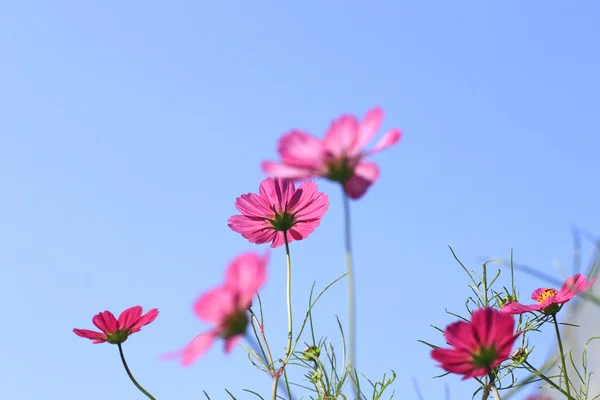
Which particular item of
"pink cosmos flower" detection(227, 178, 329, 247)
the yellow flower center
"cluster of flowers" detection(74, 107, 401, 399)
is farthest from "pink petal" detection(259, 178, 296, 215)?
the yellow flower center

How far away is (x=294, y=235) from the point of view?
905 millimetres

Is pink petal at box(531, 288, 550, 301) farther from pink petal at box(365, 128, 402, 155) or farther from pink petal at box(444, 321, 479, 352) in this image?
pink petal at box(365, 128, 402, 155)

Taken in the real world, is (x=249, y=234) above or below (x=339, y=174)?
above

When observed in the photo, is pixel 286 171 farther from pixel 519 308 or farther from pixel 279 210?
pixel 519 308

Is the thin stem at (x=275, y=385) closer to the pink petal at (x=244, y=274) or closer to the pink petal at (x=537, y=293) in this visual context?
the pink petal at (x=244, y=274)

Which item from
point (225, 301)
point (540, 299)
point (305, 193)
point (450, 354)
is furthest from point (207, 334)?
point (540, 299)

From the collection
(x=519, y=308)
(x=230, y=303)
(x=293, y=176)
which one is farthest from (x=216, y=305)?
(x=519, y=308)

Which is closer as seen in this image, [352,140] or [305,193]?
[352,140]

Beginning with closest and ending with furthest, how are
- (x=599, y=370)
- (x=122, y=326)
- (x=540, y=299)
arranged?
1. (x=122, y=326)
2. (x=540, y=299)
3. (x=599, y=370)

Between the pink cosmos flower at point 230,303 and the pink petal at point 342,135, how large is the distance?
0.11m

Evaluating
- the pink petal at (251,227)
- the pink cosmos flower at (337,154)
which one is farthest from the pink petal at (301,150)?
the pink petal at (251,227)

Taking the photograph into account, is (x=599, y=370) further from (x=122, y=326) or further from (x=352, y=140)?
(x=352, y=140)

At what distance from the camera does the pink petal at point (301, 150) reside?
54 cm

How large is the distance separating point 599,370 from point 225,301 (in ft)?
7.37
